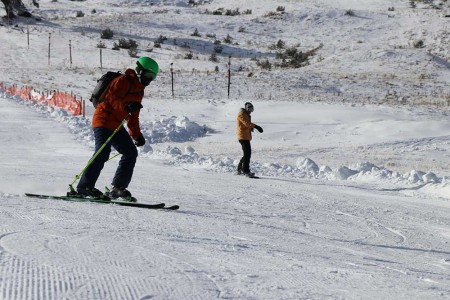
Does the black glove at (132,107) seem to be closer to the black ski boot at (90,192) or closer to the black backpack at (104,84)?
the black backpack at (104,84)

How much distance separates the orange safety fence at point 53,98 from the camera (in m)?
25.1

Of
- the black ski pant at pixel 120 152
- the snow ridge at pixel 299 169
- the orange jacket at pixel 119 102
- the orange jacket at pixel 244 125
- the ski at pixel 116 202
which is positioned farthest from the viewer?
the orange jacket at pixel 244 125

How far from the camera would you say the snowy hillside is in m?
4.62

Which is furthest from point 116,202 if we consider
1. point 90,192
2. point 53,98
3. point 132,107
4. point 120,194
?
point 53,98

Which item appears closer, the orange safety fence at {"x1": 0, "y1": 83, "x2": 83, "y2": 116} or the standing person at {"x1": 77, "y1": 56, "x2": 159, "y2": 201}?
the standing person at {"x1": 77, "y1": 56, "x2": 159, "y2": 201}

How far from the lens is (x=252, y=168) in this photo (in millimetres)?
15602

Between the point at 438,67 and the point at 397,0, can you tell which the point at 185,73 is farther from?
the point at 397,0

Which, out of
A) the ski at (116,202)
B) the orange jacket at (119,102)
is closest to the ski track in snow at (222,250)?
the ski at (116,202)

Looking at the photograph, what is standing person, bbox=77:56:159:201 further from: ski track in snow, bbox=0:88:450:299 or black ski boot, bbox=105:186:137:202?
ski track in snow, bbox=0:88:450:299

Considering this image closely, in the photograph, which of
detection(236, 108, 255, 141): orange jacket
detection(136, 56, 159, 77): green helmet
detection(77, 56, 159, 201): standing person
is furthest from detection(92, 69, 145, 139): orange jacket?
detection(236, 108, 255, 141): orange jacket

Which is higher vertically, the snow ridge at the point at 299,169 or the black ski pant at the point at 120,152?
the black ski pant at the point at 120,152

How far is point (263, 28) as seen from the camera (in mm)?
49656

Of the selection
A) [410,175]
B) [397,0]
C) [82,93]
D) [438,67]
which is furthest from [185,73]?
[397,0]

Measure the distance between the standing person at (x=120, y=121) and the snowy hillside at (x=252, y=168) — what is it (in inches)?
24.2
